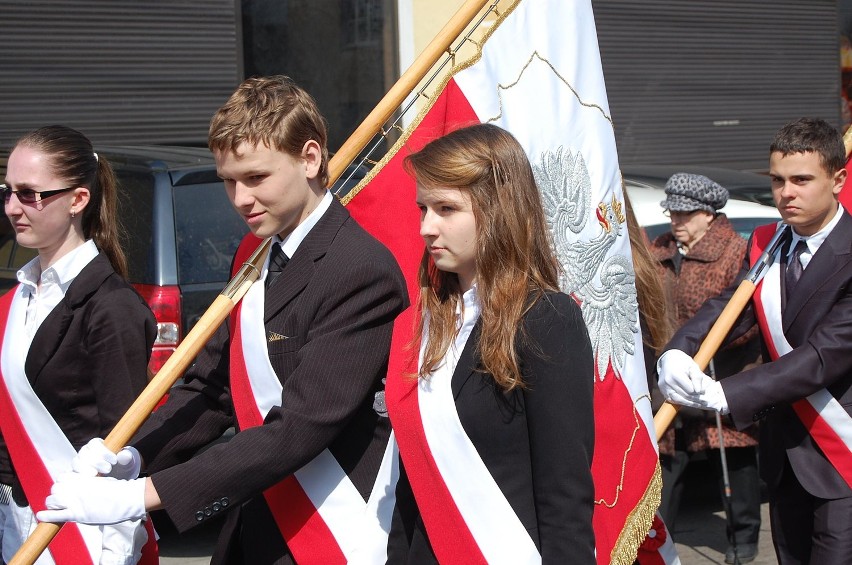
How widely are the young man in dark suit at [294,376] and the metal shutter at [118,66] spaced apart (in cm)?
623

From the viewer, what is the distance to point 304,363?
2.40 m

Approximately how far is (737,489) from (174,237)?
2799 mm

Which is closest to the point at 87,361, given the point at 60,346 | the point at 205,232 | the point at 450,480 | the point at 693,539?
the point at 60,346

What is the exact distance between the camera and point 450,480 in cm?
229

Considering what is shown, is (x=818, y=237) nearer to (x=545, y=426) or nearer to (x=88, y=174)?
(x=545, y=426)

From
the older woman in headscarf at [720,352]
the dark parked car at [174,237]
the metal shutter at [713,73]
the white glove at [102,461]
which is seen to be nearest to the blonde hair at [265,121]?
the white glove at [102,461]

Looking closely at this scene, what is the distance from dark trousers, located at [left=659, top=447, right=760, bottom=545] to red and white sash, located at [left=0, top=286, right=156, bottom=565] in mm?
2940

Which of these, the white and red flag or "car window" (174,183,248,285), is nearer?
the white and red flag

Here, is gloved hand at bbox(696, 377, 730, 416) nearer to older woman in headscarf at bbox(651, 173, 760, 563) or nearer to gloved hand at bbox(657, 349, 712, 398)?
gloved hand at bbox(657, 349, 712, 398)

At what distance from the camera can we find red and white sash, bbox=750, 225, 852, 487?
356cm

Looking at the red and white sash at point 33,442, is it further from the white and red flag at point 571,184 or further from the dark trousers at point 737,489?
the dark trousers at point 737,489

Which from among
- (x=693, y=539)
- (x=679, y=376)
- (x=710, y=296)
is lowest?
(x=693, y=539)

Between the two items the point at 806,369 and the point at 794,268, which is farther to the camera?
the point at 794,268

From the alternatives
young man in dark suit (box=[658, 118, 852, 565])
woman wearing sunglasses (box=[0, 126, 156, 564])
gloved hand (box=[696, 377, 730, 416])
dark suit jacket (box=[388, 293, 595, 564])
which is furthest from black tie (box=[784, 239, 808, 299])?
woman wearing sunglasses (box=[0, 126, 156, 564])
